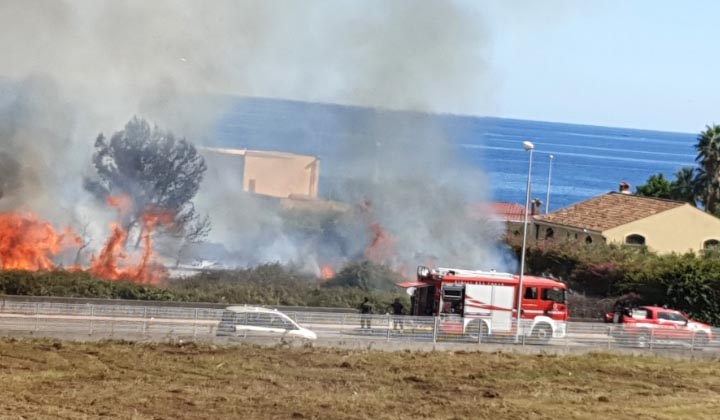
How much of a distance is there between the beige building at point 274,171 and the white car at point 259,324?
2834 cm

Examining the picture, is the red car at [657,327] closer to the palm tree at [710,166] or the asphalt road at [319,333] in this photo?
the asphalt road at [319,333]

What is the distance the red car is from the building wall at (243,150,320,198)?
2550 centimetres

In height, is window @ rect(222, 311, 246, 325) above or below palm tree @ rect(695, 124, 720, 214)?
below

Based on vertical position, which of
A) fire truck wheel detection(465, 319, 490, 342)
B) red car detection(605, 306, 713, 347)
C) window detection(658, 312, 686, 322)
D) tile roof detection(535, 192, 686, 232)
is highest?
tile roof detection(535, 192, 686, 232)

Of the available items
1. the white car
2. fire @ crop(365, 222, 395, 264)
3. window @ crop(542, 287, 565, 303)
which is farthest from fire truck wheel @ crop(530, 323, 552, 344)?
fire @ crop(365, 222, 395, 264)

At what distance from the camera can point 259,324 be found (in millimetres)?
32469

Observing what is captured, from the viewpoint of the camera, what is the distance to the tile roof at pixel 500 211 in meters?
58.1

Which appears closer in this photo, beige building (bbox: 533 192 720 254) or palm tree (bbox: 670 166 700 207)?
beige building (bbox: 533 192 720 254)

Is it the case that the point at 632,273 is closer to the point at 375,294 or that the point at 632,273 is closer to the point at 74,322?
the point at 375,294

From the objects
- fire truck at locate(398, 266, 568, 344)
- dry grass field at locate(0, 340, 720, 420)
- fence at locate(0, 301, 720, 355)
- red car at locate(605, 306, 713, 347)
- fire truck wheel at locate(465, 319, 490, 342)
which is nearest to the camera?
dry grass field at locate(0, 340, 720, 420)

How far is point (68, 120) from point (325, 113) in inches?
748

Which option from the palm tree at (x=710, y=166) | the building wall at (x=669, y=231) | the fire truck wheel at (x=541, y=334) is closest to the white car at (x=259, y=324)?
the fire truck wheel at (x=541, y=334)

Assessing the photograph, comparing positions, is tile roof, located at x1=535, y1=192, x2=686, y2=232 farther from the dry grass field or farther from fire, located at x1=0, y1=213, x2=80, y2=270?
fire, located at x1=0, y1=213, x2=80, y2=270

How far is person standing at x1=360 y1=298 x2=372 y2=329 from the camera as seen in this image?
32531 millimetres
